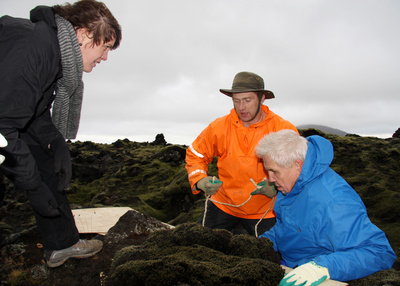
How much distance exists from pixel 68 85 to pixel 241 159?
9.09ft

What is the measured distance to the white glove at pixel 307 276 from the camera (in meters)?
2.39

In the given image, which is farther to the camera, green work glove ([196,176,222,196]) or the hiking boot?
green work glove ([196,176,222,196])

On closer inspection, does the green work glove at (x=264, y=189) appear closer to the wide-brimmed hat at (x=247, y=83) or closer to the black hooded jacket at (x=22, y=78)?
the wide-brimmed hat at (x=247, y=83)

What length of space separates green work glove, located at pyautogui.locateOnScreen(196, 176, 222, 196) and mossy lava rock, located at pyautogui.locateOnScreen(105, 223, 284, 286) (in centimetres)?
128

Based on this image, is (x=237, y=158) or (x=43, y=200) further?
(x=237, y=158)

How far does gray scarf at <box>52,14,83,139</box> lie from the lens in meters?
2.66

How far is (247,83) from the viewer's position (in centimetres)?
476

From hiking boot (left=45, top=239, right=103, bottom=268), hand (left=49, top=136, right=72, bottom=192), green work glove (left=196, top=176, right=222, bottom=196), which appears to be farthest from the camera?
green work glove (left=196, top=176, right=222, bottom=196)

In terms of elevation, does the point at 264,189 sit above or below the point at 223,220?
above

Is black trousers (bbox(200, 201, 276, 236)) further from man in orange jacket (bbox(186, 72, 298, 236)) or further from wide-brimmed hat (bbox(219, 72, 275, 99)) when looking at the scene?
wide-brimmed hat (bbox(219, 72, 275, 99))

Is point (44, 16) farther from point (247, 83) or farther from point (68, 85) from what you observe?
point (247, 83)

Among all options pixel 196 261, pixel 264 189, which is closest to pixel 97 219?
pixel 264 189

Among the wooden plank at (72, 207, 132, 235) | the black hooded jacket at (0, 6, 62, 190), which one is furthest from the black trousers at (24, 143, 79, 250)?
the wooden plank at (72, 207, 132, 235)

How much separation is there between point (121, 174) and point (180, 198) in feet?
25.3
